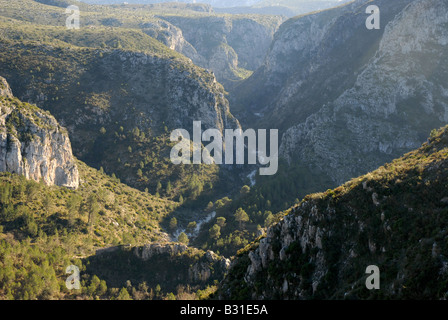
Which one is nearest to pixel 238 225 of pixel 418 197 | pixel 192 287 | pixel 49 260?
pixel 192 287

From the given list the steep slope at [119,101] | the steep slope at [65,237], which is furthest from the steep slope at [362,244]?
the steep slope at [119,101]

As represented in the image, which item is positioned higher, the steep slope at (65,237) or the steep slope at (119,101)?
the steep slope at (119,101)

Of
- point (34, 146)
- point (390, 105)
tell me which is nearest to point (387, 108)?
point (390, 105)

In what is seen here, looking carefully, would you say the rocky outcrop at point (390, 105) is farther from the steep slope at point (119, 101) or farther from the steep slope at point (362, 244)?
the steep slope at point (362, 244)

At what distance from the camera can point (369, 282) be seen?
29453 millimetres

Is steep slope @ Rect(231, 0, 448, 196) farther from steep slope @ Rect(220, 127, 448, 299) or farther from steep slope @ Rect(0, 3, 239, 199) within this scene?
steep slope @ Rect(220, 127, 448, 299)

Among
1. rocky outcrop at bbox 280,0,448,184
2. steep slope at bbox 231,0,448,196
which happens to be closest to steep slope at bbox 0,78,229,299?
steep slope at bbox 231,0,448,196

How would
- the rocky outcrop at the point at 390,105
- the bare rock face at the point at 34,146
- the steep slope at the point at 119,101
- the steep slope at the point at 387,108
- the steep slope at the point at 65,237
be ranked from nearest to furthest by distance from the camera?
the steep slope at the point at 65,237, the bare rock face at the point at 34,146, the steep slope at the point at 387,108, the rocky outcrop at the point at 390,105, the steep slope at the point at 119,101

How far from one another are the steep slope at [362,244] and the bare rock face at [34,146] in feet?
250

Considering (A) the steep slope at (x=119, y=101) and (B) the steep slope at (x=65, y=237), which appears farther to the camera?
(A) the steep slope at (x=119, y=101)

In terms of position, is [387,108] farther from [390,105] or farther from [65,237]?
[65,237]

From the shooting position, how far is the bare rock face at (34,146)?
9319 cm

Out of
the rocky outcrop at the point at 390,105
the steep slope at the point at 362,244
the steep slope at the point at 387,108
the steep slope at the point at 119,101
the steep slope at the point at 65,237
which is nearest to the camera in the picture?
the steep slope at the point at 362,244

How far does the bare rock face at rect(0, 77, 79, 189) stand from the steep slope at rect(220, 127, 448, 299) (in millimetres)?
76299
